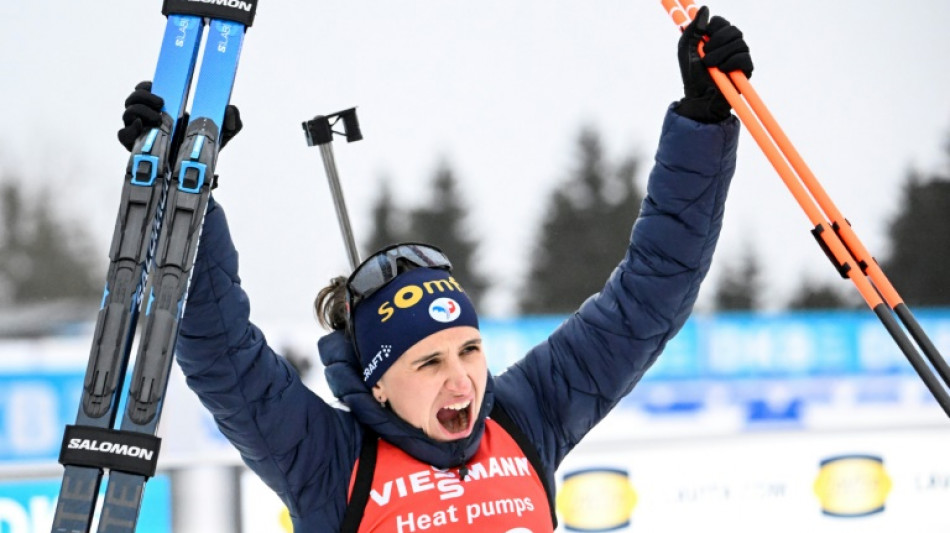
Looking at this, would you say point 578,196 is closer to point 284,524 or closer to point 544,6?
point 544,6

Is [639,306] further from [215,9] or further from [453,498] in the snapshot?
[215,9]

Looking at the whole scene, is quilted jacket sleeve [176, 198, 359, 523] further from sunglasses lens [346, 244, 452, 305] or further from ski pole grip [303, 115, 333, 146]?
ski pole grip [303, 115, 333, 146]

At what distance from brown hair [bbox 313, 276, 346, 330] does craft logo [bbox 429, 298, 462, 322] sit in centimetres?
22

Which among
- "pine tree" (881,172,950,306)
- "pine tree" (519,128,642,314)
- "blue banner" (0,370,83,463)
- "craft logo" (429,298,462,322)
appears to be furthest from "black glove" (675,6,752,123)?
"pine tree" (881,172,950,306)

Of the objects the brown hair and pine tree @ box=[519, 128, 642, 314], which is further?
pine tree @ box=[519, 128, 642, 314]

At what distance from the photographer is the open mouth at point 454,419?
1.63 m

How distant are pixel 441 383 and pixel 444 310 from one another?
11 centimetres

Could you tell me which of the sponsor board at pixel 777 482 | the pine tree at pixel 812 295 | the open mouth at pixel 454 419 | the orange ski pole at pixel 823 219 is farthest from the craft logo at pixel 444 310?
the pine tree at pixel 812 295

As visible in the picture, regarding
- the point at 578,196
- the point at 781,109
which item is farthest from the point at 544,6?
the point at 781,109

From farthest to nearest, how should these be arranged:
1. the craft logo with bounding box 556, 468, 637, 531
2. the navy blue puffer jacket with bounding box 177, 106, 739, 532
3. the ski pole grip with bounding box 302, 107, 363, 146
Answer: the craft logo with bounding box 556, 468, 637, 531
the ski pole grip with bounding box 302, 107, 363, 146
the navy blue puffer jacket with bounding box 177, 106, 739, 532

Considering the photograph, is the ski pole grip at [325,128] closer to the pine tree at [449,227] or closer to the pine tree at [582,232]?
the pine tree at [449,227]

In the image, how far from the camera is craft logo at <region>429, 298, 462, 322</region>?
1648mm

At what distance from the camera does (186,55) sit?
152 cm

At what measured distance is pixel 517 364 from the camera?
187 centimetres
